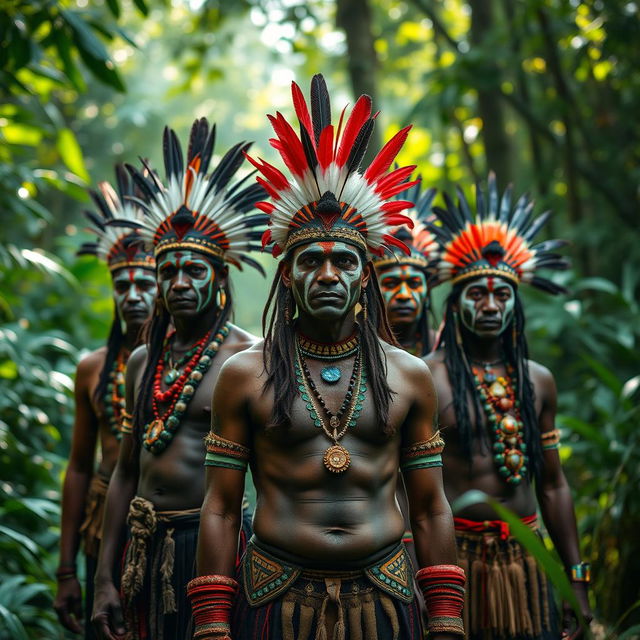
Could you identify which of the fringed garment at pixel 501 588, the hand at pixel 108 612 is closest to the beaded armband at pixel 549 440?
the fringed garment at pixel 501 588

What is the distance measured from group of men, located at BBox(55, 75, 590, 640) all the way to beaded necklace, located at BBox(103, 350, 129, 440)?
0.02 metres

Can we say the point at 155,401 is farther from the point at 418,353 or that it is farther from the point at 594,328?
the point at 594,328

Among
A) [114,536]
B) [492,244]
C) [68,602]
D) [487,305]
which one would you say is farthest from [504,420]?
[68,602]

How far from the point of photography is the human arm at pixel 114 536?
422cm

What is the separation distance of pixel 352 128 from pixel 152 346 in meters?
1.81

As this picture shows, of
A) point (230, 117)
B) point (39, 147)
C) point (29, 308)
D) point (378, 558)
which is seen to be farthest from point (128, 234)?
point (230, 117)

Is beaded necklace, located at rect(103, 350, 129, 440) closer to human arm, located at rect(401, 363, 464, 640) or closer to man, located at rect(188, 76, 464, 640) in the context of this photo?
man, located at rect(188, 76, 464, 640)

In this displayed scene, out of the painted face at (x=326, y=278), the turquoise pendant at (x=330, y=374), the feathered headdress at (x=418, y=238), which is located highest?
the feathered headdress at (x=418, y=238)

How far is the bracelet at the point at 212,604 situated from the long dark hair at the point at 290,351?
589 mm

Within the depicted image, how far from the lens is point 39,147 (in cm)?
1287

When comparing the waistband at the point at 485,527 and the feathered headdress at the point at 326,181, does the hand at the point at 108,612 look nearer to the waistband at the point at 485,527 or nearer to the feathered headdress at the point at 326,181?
the waistband at the point at 485,527

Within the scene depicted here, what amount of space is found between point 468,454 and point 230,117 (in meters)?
29.5

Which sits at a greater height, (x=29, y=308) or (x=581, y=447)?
(x=29, y=308)

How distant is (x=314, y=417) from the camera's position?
327 cm
